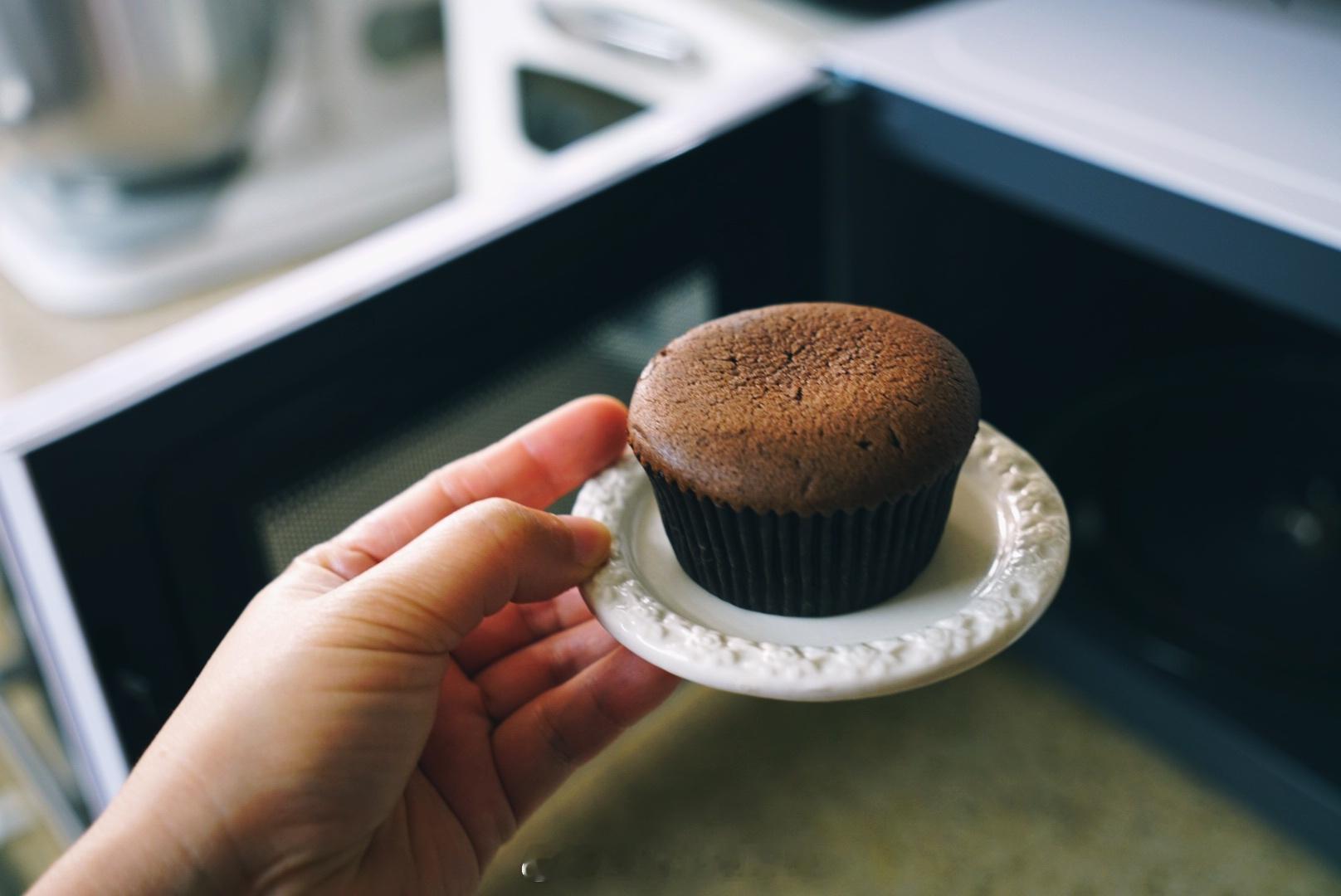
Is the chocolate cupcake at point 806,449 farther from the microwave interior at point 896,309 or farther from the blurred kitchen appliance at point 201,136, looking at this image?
the blurred kitchen appliance at point 201,136

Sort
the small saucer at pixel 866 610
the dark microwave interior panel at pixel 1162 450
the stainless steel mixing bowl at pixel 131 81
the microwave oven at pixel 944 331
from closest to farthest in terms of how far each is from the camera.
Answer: the small saucer at pixel 866 610 < the microwave oven at pixel 944 331 < the dark microwave interior panel at pixel 1162 450 < the stainless steel mixing bowl at pixel 131 81

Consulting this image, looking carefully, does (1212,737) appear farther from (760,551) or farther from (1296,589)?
(760,551)

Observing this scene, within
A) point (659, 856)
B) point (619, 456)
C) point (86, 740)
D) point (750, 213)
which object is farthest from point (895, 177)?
point (86, 740)

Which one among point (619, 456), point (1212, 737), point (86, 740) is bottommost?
point (1212, 737)

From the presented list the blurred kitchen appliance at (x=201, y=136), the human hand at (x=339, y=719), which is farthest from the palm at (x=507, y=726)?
the blurred kitchen appliance at (x=201, y=136)

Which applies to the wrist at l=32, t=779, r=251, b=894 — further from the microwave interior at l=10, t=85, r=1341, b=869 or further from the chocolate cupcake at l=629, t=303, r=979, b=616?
the chocolate cupcake at l=629, t=303, r=979, b=616

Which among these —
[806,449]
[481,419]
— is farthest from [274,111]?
[806,449]

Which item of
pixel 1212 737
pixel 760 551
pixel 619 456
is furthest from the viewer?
pixel 1212 737

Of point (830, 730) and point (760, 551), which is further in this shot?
point (830, 730)
